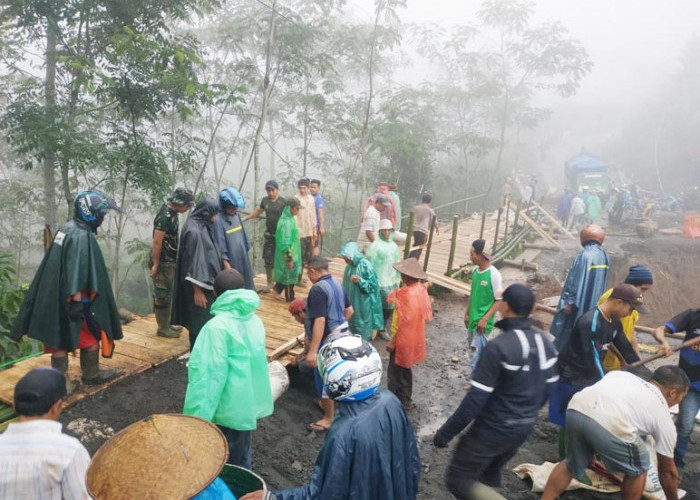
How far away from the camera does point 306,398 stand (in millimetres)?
5051

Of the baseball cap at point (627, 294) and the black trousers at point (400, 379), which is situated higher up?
the baseball cap at point (627, 294)

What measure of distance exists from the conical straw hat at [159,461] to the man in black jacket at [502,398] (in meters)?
1.52

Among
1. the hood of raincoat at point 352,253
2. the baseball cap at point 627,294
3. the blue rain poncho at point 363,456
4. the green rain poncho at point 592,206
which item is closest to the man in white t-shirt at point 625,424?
the baseball cap at point 627,294

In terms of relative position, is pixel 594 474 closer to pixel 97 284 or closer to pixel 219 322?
pixel 219 322

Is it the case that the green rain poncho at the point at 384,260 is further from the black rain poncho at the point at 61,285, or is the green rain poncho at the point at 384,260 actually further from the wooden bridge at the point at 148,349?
the black rain poncho at the point at 61,285

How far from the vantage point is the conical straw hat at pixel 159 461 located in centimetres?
203

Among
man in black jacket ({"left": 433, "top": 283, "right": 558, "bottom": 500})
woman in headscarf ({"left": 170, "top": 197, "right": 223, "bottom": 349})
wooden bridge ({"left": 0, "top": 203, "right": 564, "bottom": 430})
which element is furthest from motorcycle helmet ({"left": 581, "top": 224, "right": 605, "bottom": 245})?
woman in headscarf ({"left": 170, "top": 197, "right": 223, "bottom": 349})

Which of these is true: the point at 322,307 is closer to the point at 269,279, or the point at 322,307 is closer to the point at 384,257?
the point at 384,257

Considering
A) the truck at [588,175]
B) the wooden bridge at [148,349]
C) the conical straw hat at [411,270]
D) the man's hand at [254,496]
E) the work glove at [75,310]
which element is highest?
the truck at [588,175]

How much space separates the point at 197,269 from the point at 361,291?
179 centimetres

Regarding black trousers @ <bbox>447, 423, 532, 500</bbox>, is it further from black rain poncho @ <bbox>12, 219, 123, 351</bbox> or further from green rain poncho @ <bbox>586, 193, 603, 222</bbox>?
green rain poncho @ <bbox>586, 193, 603, 222</bbox>

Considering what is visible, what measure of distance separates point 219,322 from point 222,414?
0.59 metres

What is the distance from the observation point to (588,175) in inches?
1038

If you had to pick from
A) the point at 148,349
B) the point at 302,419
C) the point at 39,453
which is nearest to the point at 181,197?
the point at 148,349
